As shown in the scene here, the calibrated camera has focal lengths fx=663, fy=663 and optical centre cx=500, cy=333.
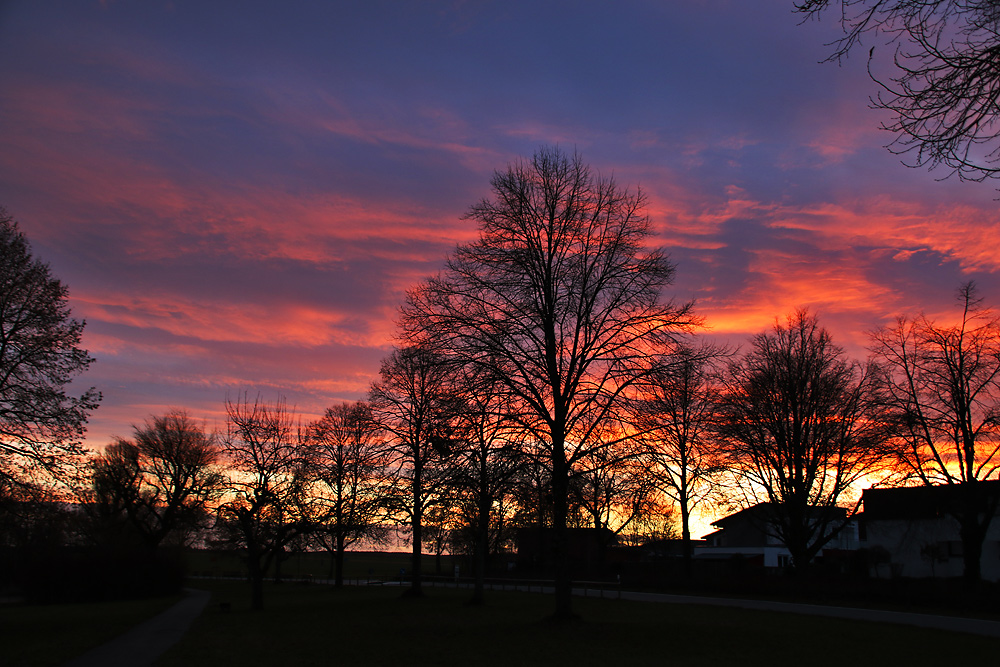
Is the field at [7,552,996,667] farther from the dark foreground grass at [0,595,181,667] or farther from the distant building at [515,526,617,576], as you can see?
the distant building at [515,526,617,576]

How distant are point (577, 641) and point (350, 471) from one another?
17880mm

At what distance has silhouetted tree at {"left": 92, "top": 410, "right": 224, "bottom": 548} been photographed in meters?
53.7

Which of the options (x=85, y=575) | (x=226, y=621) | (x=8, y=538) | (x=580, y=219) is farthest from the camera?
(x=85, y=575)

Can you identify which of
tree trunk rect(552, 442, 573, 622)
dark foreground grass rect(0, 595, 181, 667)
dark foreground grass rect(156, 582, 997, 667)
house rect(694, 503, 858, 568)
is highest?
tree trunk rect(552, 442, 573, 622)

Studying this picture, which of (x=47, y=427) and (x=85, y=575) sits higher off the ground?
(x=47, y=427)

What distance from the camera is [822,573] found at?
34938mm

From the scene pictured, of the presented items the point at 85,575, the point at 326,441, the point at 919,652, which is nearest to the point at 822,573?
the point at 919,652

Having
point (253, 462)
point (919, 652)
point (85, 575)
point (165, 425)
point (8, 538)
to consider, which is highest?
point (165, 425)

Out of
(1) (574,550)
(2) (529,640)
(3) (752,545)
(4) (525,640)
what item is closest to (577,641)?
(2) (529,640)

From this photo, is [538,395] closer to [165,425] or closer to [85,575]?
[85,575]

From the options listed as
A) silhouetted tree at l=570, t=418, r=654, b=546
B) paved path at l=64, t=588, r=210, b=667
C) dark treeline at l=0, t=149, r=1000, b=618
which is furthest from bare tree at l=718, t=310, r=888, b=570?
paved path at l=64, t=588, r=210, b=667

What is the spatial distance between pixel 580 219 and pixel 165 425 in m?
49.9

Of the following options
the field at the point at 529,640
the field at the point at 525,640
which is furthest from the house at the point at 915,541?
the field at the point at 529,640

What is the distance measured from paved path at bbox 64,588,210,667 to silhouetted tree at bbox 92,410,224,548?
2698cm
